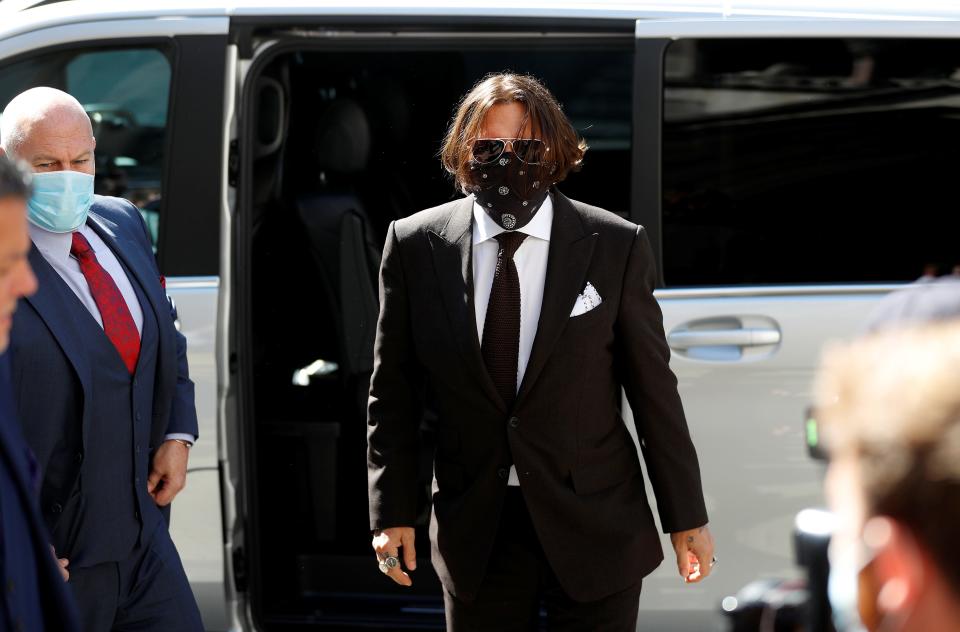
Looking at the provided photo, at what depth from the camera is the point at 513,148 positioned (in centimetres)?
254

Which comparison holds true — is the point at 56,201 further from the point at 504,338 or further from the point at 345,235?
the point at 345,235

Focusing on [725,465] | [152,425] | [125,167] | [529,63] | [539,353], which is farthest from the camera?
[529,63]

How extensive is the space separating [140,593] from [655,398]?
1.15m

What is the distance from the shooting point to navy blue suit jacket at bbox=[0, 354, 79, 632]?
166 cm

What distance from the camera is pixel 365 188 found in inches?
156

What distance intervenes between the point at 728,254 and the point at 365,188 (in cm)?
124

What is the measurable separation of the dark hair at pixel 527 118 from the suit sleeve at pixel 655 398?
23cm

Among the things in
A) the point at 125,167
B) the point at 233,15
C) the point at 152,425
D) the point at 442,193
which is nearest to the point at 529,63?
the point at 442,193

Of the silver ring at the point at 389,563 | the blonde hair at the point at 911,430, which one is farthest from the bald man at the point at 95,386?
the blonde hair at the point at 911,430

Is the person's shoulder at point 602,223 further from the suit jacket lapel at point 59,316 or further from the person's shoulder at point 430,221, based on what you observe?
the suit jacket lapel at point 59,316

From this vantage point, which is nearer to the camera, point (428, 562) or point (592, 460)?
point (592, 460)

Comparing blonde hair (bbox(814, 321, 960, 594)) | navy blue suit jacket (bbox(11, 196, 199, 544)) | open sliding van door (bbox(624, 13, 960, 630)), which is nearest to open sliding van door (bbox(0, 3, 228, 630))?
navy blue suit jacket (bbox(11, 196, 199, 544))

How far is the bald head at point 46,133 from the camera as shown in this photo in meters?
2.59

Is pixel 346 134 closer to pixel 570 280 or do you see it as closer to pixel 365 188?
pixel 365 188
